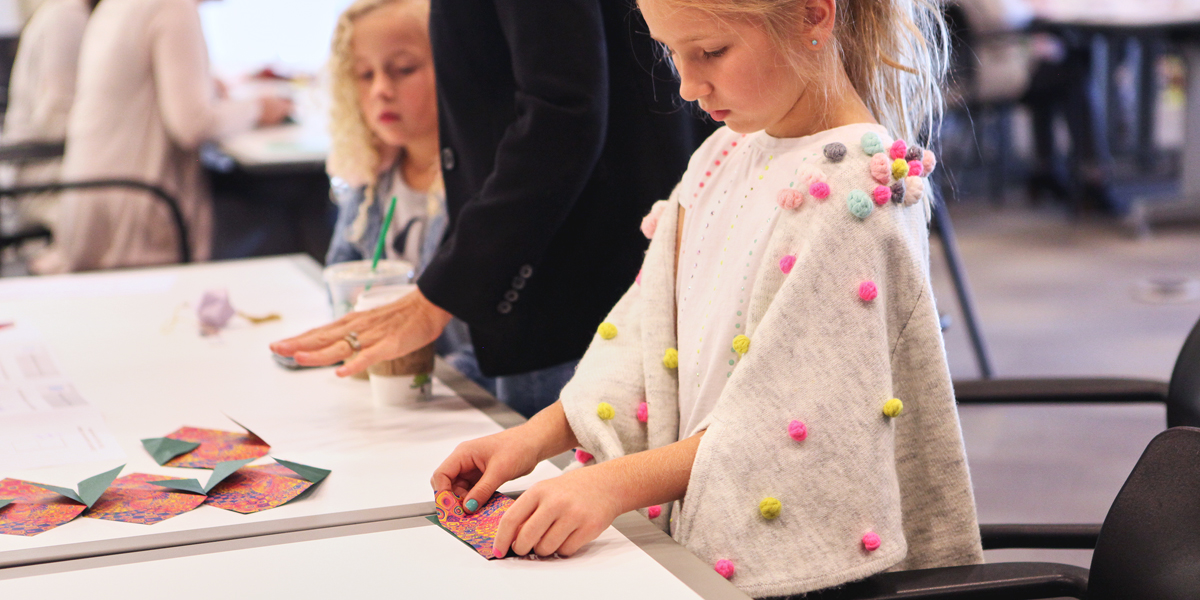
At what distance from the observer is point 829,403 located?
81 cm

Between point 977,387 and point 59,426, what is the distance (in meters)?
1.04

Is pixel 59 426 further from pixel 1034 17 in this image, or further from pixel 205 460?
pixel 1034 17

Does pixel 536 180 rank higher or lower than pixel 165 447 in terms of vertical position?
higher

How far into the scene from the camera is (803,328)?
0.83m

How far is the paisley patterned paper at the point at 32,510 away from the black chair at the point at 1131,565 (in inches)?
25.4

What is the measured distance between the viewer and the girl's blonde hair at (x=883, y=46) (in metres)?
0.85

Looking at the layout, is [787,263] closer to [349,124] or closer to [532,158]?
[532,158]

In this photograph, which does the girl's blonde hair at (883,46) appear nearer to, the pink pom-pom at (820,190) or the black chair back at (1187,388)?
the pink pom-pom at (820,190)

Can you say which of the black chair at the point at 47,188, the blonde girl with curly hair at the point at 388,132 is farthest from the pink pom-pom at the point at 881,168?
the black chair at the point at 47,188

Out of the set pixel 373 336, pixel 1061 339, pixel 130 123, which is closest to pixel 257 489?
pixel 373 336

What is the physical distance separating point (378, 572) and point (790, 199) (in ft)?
1.40

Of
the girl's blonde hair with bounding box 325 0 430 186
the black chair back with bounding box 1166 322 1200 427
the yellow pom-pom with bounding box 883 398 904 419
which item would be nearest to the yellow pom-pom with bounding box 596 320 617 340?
the yellow pom-pom with bounding box 883 398 904 419

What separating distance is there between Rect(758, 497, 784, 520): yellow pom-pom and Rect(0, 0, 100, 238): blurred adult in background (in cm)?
288

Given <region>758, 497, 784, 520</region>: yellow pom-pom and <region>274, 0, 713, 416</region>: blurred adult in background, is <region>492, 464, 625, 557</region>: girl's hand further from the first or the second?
<region>274, 0, 713, 416</region>: blurred adult in background
